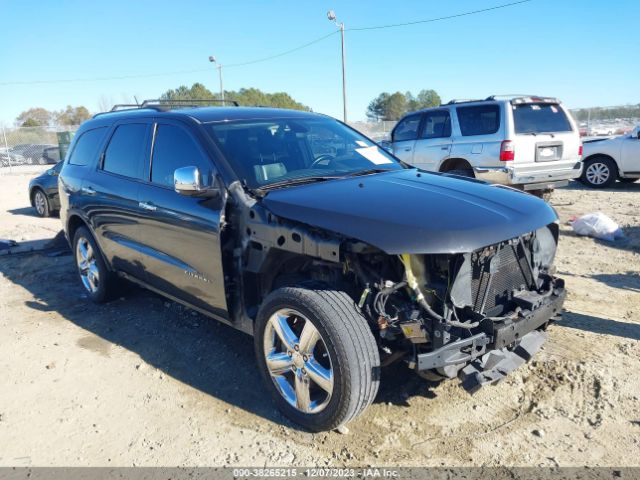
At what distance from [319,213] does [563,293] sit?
168 centimetres

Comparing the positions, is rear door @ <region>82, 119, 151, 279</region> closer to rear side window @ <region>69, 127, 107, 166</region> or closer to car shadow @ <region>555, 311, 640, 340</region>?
rear side window @ <region>69, 127, 107, 166</region>

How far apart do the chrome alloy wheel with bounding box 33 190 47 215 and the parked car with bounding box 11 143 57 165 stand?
23319mm

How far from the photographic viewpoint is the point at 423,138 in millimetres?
9672

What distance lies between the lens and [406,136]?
10.1 metres

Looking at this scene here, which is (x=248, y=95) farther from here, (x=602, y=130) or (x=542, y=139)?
(x=542, y=139)

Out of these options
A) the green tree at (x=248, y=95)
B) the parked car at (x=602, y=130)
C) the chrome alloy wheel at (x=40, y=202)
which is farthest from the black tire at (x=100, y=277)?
the green tree at (x=248, y=95)

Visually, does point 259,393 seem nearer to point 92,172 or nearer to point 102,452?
point 102,452

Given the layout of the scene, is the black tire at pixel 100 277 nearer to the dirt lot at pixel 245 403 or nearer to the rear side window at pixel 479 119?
the dirt lot at pixel 245 403

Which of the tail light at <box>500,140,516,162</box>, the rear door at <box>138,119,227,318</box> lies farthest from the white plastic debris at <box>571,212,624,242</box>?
the rear door at <box>138,119,227,318</box>

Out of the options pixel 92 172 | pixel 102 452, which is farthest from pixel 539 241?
pixel 92 172

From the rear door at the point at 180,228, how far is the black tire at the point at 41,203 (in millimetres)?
8264

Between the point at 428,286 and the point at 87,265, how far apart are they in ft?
13.4

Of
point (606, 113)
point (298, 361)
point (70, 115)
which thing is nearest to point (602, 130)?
point (606, 113)

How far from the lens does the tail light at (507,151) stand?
26.8ft
